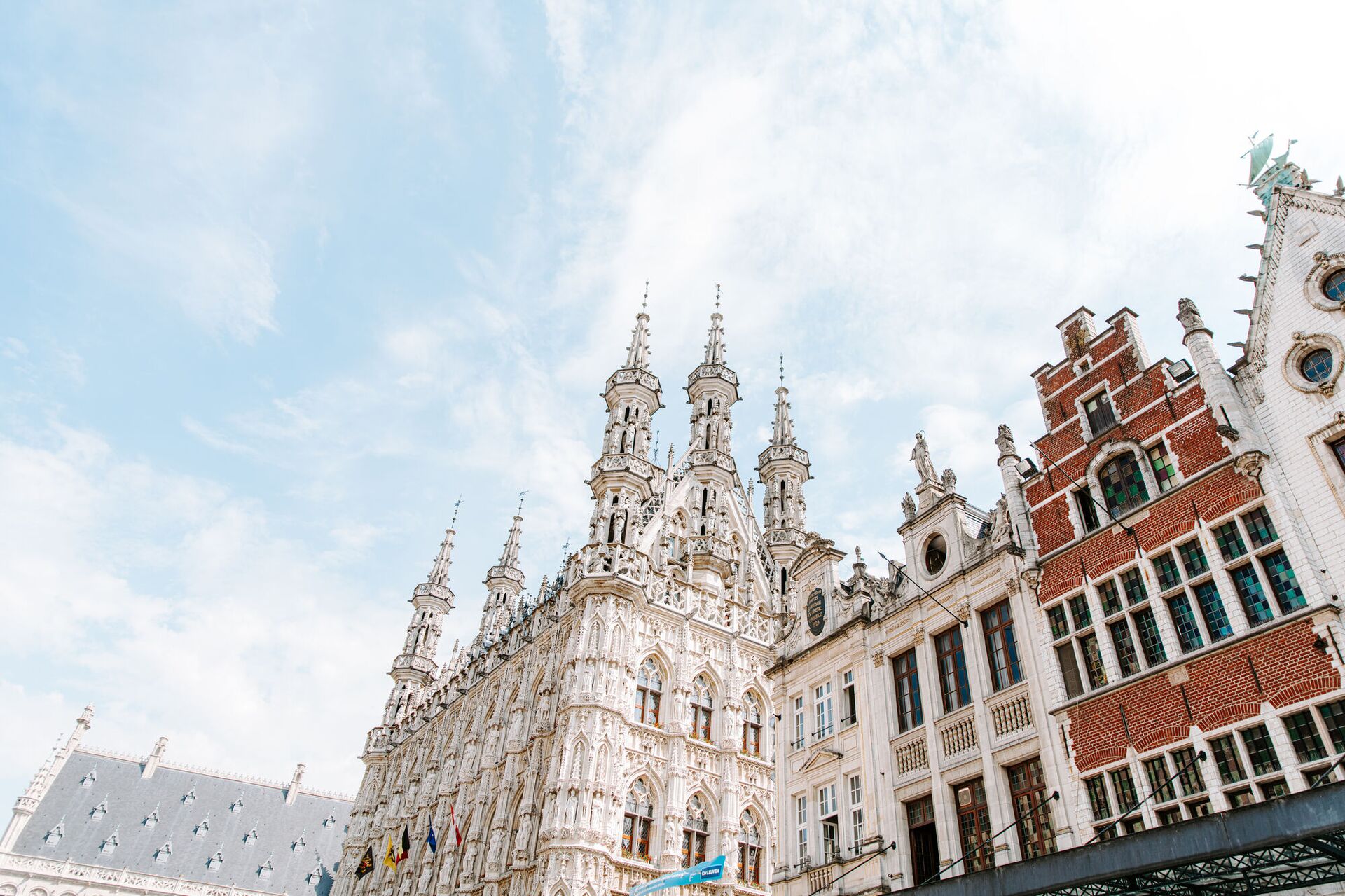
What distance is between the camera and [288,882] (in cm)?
6656

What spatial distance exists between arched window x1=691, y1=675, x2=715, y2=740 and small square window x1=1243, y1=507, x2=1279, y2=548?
80.5 ft

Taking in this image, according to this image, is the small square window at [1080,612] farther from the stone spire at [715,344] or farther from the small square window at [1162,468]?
the stone spire at [715,344]

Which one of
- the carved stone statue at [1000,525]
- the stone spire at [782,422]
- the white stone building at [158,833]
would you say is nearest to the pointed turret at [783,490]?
the stone spire at [782,422]

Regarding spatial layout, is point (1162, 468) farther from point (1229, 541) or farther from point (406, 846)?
point (406, 846)

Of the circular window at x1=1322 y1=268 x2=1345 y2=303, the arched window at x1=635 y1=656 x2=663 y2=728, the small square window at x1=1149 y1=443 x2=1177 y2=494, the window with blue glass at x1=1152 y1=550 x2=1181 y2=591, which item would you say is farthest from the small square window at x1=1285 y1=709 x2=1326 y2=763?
the arched window at x1=635 y1=656 x2=663 y2=728

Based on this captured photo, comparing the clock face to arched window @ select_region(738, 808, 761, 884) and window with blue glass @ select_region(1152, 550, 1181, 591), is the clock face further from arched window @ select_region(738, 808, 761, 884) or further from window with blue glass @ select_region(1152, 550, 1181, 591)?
arched window @ select_region(738, 808, 761, 884)

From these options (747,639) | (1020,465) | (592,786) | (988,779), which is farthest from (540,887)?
(1020,465)

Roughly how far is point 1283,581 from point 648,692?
995 inches

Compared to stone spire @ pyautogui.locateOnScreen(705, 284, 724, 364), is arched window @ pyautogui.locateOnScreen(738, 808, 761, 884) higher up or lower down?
lower down

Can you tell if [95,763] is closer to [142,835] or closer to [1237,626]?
[142,835]

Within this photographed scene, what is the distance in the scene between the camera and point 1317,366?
578 inches

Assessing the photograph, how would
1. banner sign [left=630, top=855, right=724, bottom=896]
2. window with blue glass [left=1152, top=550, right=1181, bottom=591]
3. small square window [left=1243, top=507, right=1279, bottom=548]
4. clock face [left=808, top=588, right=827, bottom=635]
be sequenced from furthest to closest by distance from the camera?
clock face [left=808, top=588, right=827, bottom=635] → banner sign [left=630, top=855, right=724, bottom=896] → window with blue glass [left=1152, top=550, right=1181, bottom=591] → small square window [left=1243, top=507, right=1279, bottom=548]

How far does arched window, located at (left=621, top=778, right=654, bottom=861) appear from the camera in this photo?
1233 inches

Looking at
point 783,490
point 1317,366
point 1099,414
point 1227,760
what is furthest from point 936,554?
point 783,490
